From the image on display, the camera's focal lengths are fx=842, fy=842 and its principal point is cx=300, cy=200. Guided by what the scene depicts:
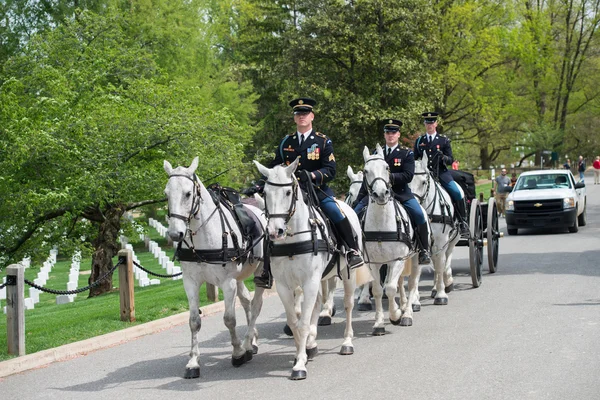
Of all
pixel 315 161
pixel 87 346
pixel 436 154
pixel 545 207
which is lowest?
pixel 87 346

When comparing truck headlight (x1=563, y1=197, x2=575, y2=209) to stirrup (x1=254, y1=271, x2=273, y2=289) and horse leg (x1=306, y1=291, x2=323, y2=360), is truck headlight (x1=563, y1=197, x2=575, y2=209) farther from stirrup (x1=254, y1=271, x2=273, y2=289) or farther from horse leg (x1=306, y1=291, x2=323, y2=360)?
stirrup (x1=254, y1=271, x2=273, y2=289)

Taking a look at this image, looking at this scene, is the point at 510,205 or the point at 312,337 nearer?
the point at 312,337

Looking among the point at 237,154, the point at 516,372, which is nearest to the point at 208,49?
the point at 237,154

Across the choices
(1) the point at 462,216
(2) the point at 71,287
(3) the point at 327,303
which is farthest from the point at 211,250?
(2) the point at 71,287

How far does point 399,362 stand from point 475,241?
652 centimetres

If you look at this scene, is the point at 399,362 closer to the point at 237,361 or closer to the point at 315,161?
the point at 237,361

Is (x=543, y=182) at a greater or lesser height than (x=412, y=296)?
greater

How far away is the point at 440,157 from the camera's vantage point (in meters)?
15.0

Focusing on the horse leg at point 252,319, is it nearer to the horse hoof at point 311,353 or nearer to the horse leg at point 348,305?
the horse hoof at point 311,353

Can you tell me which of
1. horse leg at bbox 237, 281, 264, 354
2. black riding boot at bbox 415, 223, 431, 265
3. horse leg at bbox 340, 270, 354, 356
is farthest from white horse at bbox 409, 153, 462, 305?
horse leg at bbox 237, 281, 264, 354

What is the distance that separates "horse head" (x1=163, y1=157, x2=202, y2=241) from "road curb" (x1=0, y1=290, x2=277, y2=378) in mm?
2762

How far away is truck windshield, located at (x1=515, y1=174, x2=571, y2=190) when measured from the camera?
29.0 meters

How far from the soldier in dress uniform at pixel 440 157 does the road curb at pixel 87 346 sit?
15.6ft

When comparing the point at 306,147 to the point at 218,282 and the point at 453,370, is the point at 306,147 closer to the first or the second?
the point at 218,282
